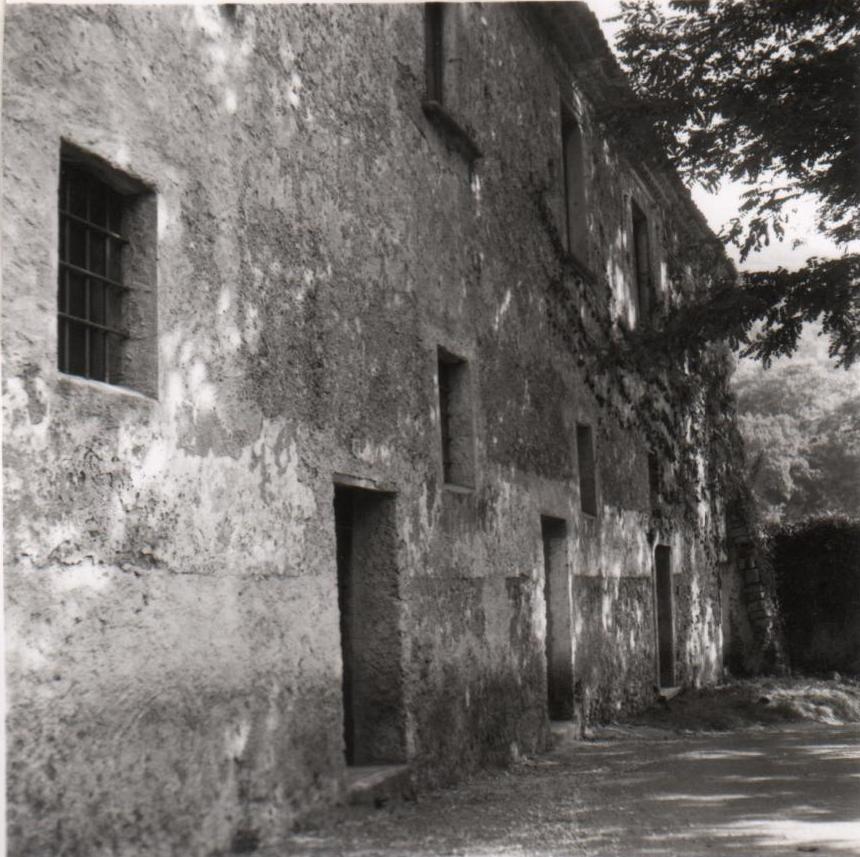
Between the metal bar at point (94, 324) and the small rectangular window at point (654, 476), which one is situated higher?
the small rectangular window at point (654, 476)

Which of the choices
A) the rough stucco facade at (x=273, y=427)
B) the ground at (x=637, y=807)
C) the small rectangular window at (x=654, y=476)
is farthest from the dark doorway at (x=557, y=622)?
the small rectangular window at (x=654, y=476)

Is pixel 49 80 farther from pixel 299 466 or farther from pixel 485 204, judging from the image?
pixel 485 204

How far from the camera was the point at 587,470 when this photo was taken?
11.5m

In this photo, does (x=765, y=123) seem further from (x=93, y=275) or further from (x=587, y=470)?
(x=93, y=275)

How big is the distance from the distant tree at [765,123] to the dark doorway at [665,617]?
144 inches

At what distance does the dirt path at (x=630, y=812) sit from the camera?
5.20 meters

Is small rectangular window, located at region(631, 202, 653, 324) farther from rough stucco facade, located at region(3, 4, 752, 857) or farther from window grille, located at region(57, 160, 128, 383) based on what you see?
window grille, located at region(57, 160, 128, 383)

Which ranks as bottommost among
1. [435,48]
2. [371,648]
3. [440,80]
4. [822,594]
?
[371,648]

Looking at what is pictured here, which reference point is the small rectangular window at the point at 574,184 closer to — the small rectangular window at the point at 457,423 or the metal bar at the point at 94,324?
the small rectangular window at the point at 457,423

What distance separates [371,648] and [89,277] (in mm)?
3015

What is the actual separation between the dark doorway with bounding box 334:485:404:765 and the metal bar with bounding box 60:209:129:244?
7.52ft

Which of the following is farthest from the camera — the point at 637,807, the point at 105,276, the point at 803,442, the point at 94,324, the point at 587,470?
the point at 803,442

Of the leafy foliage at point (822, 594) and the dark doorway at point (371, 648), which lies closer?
the dark doorway at point (371, 648)

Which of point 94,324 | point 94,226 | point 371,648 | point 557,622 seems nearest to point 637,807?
point 371,648
